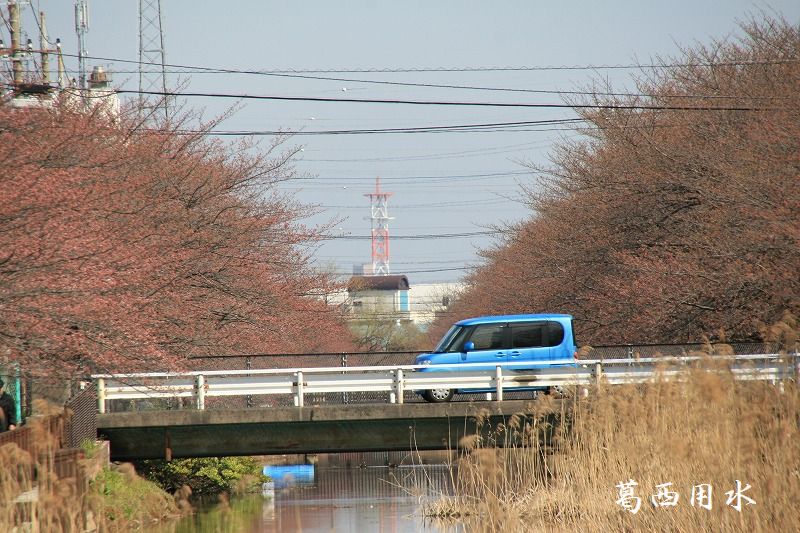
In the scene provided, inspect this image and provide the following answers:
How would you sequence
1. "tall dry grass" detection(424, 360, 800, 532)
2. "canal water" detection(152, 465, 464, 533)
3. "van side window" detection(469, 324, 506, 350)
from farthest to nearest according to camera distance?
1. "van side window" detection(469, 324, 506, 350)
2. "canal water" detection(152, 465, 464, 533)
3. "tall dry grass" detection(424, 360, 800, 532)

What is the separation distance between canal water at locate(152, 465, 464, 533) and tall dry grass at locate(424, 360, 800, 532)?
294 centimetres

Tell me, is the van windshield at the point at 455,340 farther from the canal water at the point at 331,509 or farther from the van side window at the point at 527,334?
the canal water at the point at 331,509

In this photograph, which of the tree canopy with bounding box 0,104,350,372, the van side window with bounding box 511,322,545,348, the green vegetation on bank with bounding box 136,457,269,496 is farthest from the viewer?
the green vegetation on bank with bounding box 136,457,269,496

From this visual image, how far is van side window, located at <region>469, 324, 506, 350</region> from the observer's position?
2266 centimetres

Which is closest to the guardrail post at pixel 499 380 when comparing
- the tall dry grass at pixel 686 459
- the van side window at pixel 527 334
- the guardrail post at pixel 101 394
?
the van side window at pixel 527 334

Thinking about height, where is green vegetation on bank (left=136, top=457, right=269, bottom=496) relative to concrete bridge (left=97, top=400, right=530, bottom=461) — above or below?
below

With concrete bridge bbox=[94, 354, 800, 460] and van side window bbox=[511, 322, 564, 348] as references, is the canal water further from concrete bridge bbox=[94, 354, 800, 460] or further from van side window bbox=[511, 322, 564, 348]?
van side window bbox=[511, 322, 564, 348]

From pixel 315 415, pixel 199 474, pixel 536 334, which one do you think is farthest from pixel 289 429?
pixel 199 474

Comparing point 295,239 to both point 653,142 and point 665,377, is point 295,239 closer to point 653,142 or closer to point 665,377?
point 653,142

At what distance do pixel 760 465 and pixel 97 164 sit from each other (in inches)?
607

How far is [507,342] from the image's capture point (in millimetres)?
22781

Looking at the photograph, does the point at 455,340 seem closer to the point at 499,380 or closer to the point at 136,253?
the point at 499,380

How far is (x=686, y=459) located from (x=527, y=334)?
1312 cm

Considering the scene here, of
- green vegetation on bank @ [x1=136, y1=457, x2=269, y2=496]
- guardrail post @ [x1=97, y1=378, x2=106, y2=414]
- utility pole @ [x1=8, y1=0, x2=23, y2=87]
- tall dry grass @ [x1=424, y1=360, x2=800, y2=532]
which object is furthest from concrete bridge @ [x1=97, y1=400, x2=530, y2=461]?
tall dry grass @ [x1=424, y1=360, x2=800, y2=532]
